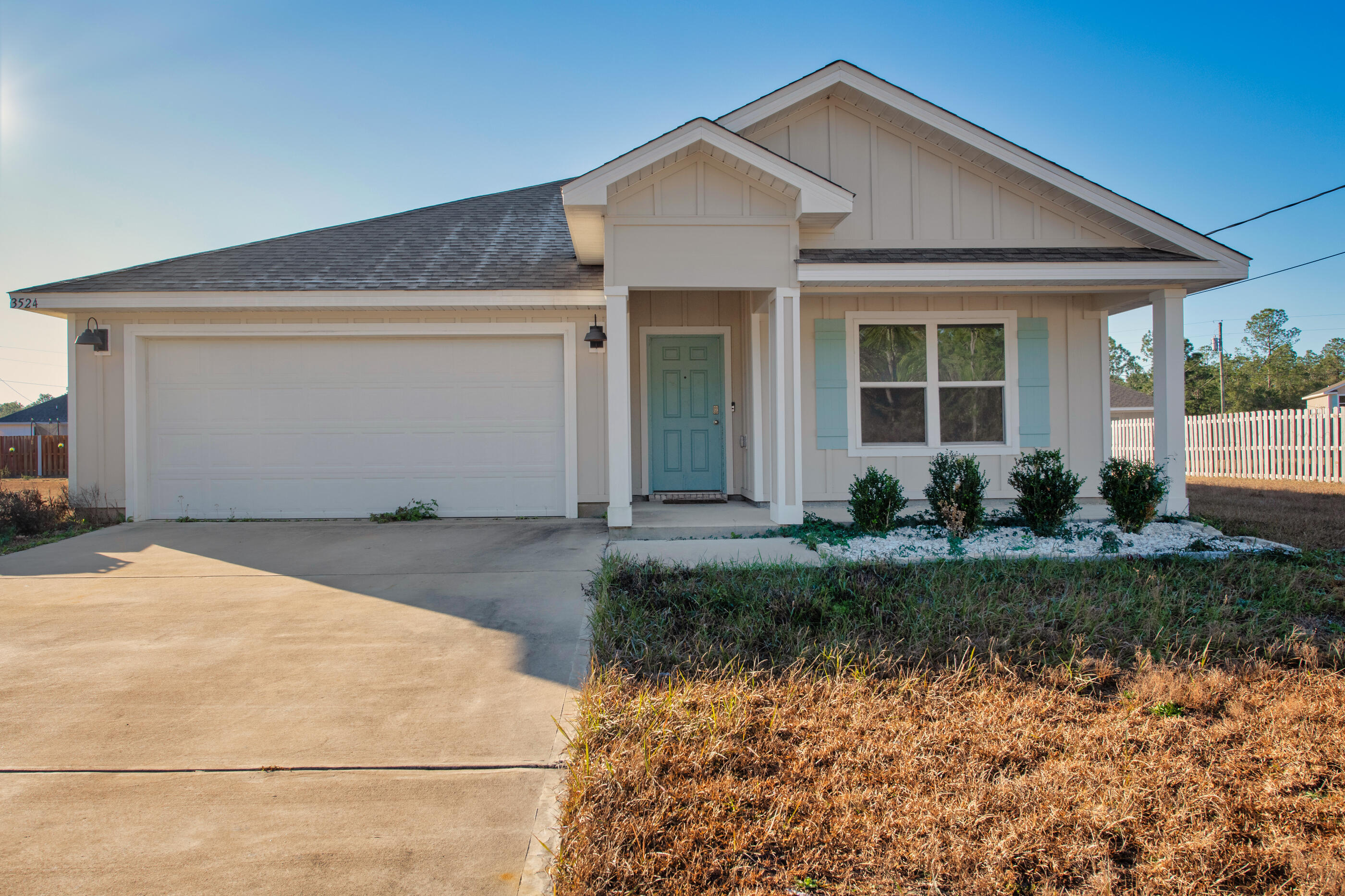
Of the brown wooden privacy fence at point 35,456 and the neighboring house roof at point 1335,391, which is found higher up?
the neighboring house roof at point 1335,391

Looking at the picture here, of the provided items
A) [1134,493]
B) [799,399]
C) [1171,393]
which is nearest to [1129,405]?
[1171,393]

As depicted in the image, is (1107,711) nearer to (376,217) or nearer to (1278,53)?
(376,217)

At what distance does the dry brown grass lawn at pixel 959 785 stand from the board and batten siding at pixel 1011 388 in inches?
203

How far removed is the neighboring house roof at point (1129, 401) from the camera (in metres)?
26.1

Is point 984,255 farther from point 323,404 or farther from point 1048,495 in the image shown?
point 323,404

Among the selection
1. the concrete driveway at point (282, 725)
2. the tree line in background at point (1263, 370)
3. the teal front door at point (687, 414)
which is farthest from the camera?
the tree line in background at point (1263, 370)

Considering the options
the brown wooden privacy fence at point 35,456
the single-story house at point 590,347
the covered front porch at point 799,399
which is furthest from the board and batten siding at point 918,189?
the brown wooden privacy fence at point 35,456

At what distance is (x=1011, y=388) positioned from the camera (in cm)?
824

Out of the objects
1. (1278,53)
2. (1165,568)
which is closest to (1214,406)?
(1278,53)

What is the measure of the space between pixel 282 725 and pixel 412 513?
537cm


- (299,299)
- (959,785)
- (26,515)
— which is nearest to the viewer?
(959,785)

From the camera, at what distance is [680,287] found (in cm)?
692

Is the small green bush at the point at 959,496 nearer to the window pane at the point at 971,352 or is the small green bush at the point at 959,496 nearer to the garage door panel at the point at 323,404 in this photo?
the window pane at the point at 971,352

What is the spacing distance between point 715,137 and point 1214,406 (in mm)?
47466
